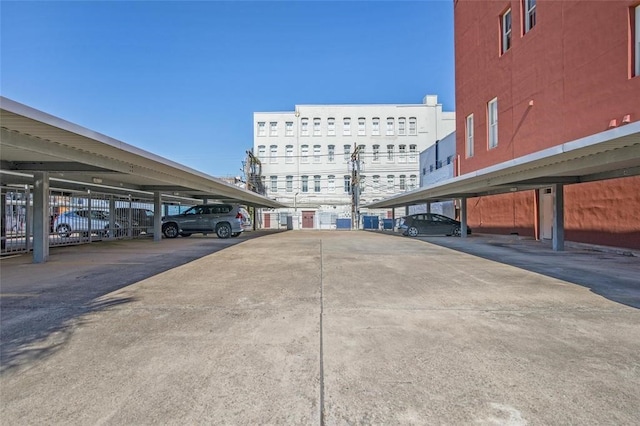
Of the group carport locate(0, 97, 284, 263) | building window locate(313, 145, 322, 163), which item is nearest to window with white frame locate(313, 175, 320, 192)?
building window locate(313, 145, 322, 163)

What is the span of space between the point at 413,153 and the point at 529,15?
2949 cm

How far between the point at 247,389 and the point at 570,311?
15.2ft

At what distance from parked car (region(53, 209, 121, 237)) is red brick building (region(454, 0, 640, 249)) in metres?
19.4

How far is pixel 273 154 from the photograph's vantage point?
4572 cm

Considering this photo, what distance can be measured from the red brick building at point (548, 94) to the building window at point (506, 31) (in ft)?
0.16

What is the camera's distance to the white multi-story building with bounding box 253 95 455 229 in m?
44.8

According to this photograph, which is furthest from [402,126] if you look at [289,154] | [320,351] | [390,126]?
[320,351]

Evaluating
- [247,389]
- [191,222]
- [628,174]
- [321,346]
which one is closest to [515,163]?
[628,174]

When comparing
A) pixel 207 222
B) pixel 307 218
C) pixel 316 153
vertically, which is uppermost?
pixel 316 153

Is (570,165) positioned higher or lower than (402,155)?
lower

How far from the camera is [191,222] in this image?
778 inches

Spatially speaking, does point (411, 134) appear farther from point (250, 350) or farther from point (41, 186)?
point (250, 350)

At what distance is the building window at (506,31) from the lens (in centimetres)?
1708

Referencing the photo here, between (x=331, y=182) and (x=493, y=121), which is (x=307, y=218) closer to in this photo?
(x=331, y=182)
